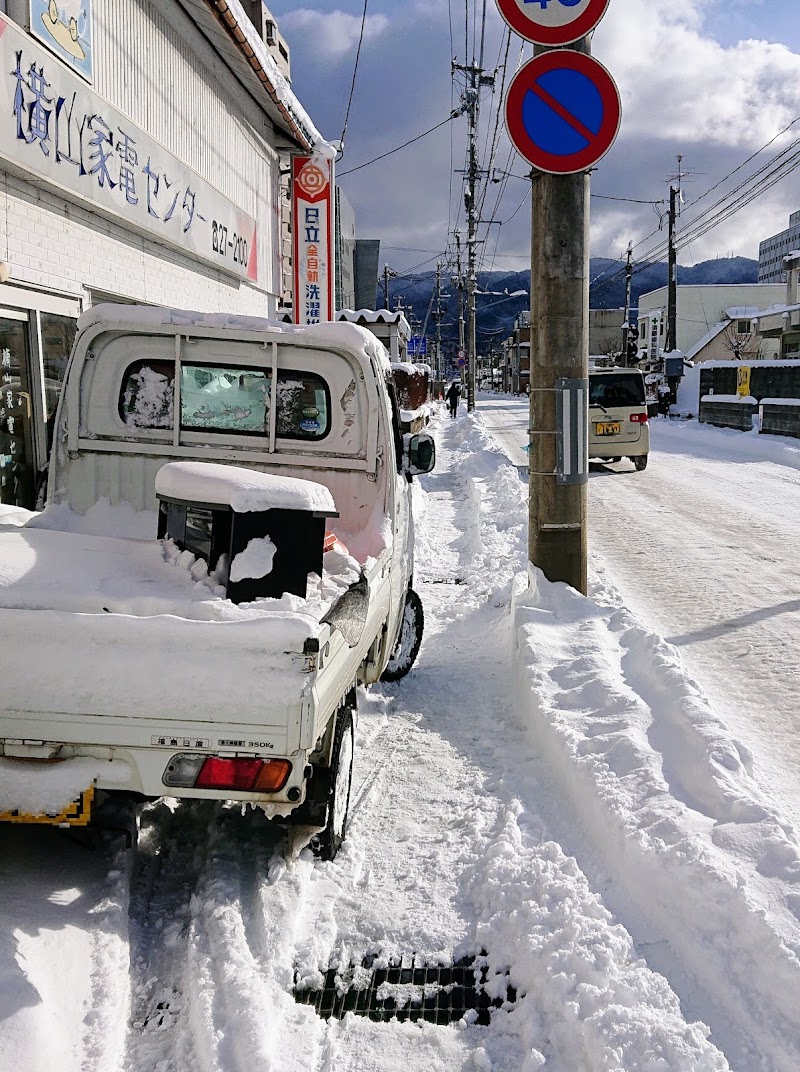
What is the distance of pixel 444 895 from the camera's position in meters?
3.61

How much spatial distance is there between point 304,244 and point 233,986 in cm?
1595

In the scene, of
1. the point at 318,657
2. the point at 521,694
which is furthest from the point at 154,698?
the point at 521,694

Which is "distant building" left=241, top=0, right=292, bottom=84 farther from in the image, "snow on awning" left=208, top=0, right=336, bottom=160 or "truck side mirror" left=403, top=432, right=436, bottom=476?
"truck side mirror" left=403, top=432, right=436, bottom=476

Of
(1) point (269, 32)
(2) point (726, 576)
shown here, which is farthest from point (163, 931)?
(1) point (269, 32)

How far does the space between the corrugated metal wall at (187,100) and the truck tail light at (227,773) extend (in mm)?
8123

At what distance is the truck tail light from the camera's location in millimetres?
3074

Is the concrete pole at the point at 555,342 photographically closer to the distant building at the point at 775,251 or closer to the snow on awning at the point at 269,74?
the snow on awning at the point at 269,74

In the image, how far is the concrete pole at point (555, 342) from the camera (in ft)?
22.0

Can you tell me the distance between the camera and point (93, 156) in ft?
28.1

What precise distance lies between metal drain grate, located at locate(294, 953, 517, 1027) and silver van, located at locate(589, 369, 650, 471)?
643 inches

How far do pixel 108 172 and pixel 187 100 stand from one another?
3.79 metres

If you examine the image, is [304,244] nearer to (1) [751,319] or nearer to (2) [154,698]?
(2) [154,698]

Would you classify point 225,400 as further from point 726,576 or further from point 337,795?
point 726,576

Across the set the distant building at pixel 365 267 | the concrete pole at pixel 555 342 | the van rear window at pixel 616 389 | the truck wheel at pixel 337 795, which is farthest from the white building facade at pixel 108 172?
the distant building at pixel 365 267
